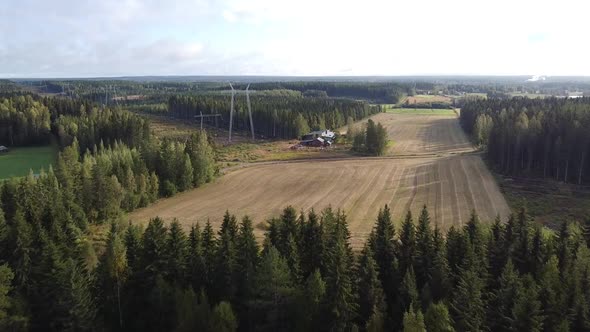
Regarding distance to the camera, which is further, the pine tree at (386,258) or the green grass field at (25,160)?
the green grass field at (25,160)

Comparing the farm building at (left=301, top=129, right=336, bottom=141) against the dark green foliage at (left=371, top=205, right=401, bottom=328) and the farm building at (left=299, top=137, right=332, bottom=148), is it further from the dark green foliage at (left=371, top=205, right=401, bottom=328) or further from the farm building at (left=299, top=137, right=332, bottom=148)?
the dark green foliage at (left=371, top=205, right=401, bottom=328)

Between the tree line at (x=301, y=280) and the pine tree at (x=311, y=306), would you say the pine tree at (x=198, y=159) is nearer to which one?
the tree line at (x=301, y=280)

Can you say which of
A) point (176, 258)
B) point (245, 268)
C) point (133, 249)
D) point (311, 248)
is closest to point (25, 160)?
point (133, 249)

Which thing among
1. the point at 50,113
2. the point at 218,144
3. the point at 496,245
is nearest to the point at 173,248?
the point at 496,245

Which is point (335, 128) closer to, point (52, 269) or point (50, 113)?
point (50, 113)

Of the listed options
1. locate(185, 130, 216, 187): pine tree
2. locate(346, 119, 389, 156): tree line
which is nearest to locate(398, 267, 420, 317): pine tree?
locate(185, 130, 216, 187): pine tree

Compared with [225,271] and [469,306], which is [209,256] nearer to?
[225,271]

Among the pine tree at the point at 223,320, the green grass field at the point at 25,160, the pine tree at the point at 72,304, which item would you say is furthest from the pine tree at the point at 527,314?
the green grass field at the point at 25,160
